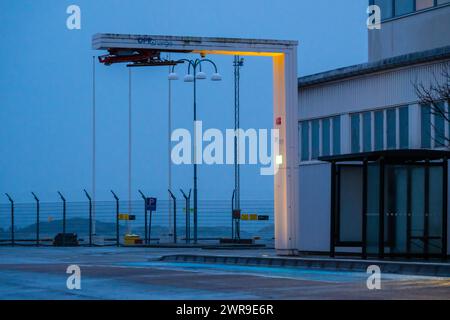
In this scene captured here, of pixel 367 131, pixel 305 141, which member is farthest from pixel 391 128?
pixel 305 141

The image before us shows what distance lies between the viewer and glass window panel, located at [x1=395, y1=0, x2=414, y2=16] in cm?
3953

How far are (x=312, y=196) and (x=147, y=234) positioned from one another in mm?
26959

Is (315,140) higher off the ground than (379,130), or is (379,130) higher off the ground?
(379,130)

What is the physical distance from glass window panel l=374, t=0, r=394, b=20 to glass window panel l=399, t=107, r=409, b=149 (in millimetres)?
7545

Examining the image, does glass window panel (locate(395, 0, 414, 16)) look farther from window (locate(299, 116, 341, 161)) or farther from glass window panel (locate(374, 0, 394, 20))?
window (locate(299, 116, 341, 161))

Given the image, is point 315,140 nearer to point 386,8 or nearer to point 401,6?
point 401,6

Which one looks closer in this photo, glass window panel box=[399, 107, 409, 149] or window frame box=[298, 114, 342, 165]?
glass window panel box=[399, 107, 409, 149]

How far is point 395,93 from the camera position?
112 ft

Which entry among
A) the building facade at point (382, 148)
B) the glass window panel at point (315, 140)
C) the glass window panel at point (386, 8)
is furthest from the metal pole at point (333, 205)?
the glass window panel at point (386, 8)

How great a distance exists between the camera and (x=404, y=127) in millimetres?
33875

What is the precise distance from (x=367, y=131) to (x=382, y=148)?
965 millimetres

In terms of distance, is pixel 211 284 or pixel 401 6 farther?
pixel 401 6

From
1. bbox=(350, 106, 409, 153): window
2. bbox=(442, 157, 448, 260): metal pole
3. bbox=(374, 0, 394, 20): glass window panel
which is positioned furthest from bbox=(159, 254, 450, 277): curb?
bbox=(374, 0, 394, 20): glass window panel
